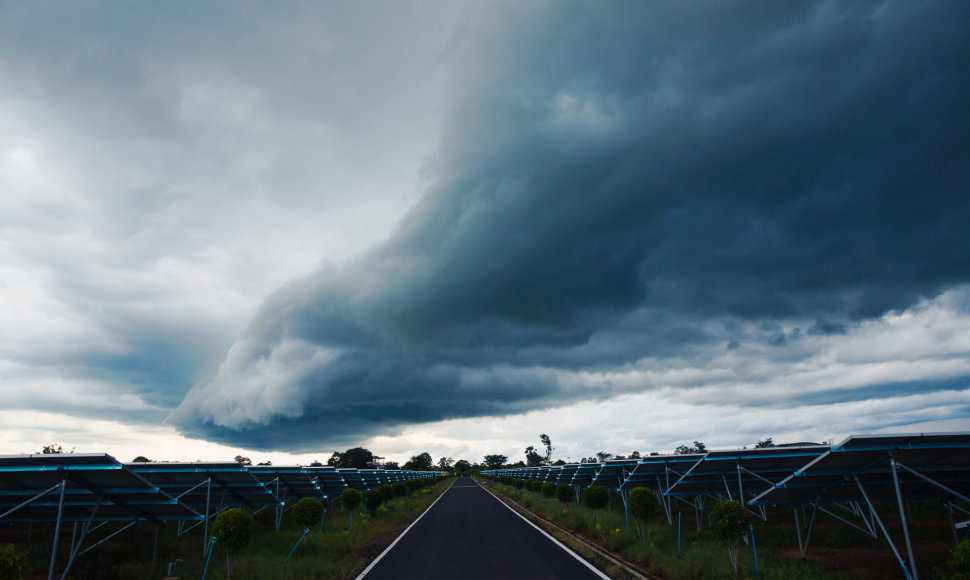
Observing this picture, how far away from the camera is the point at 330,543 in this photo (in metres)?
22.6

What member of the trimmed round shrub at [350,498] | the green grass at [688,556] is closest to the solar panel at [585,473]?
the green grass at [688,556]

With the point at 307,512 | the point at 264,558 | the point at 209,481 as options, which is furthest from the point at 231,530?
the point at 307,512

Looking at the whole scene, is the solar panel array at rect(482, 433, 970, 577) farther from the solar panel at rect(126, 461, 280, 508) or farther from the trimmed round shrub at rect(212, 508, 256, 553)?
the solar panel at rect(126, 461, 280, 508)

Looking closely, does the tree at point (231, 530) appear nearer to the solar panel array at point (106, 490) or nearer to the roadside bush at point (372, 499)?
the solar panel array at point (106, 490)

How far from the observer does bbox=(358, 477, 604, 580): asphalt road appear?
15586 mm

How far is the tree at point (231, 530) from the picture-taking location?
48.6ft

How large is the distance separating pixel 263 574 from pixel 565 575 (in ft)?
32.9

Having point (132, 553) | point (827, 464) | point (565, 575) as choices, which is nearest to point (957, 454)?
point (827, 464)

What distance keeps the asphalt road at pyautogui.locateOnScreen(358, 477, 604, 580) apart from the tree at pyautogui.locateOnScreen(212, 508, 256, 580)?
13.3ft

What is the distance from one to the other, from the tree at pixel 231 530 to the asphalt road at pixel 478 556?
13.3 feet

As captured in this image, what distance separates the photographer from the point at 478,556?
18.9m

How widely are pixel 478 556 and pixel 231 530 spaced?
9197 mm

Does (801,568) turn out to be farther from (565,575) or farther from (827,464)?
(565,575)

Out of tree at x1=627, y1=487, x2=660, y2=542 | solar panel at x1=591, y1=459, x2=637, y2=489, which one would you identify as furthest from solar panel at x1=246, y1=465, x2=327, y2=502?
solar panel at x1=591, y1=459, x2=637, y2=489
